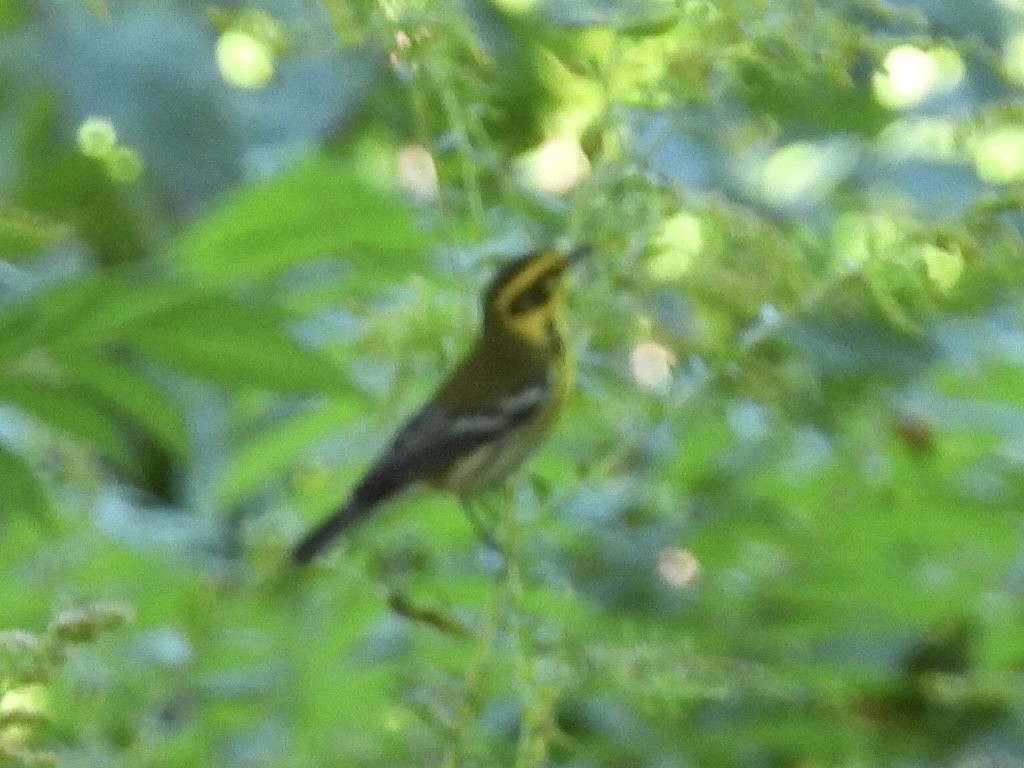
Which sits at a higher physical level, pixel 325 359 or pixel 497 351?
pixel 325 359

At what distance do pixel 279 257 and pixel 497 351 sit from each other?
557 mm

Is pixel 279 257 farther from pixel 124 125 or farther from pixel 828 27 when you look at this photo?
pixel 828 27

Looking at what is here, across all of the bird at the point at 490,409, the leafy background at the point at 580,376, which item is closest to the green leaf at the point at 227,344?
the leafy background at the point at 580,376

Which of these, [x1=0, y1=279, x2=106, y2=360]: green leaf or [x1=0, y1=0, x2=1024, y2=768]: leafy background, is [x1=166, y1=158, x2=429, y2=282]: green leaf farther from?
[x1=0, y1=279, x2=106, y2=360]: green leaf

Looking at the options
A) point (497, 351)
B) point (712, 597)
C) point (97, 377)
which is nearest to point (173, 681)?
point (97, 377)

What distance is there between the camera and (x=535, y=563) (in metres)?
0.80

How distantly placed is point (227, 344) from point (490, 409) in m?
0.77

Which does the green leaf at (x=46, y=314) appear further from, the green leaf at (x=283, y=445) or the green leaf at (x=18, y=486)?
the green leaf at (x=283, y=445)

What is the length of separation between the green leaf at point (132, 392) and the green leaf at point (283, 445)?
1.15 ft

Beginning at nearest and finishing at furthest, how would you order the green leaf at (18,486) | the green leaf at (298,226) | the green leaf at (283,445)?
1. the green leaf at (18,486)
2. the green leaf at (298,226)
3. the green leaf at (283,445)

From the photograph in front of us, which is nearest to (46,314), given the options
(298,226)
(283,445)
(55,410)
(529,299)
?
(55,410)

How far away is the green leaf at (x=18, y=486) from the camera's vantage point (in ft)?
2.03

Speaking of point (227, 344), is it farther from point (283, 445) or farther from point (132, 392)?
point (283, 445)

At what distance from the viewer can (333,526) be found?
1.13 meters
